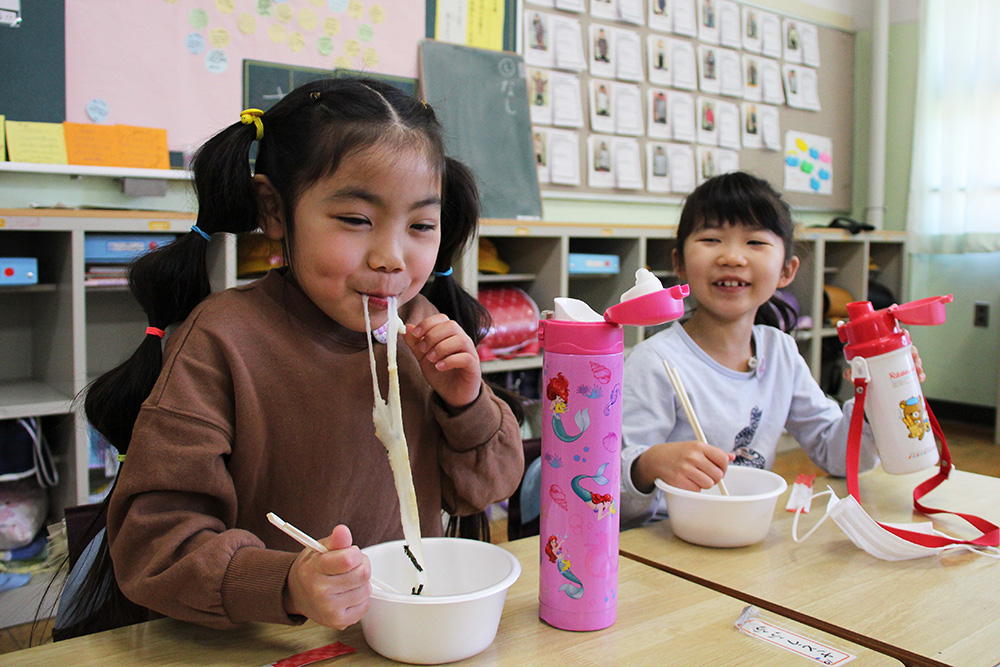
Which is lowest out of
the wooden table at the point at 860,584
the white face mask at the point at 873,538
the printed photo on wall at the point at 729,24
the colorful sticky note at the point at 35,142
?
the wooden table at the point at 860,584

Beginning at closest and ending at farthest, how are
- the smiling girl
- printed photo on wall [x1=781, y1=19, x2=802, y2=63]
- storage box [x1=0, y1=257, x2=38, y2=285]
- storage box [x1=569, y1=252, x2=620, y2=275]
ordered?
the smiling girl < storage box [x1=0, y1=257, x2=38, y2=285] < storage box [x1=569, y1=252, x2=620, y2=275] < printed photo on wall [x1=781, y1=19, x2=802, y2=63]

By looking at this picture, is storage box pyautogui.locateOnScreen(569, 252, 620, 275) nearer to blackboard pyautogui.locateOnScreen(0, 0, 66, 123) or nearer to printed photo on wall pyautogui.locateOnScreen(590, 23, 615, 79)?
printed photo on wall pyautogui.locateOnScreen(590, 23, 615, 79)

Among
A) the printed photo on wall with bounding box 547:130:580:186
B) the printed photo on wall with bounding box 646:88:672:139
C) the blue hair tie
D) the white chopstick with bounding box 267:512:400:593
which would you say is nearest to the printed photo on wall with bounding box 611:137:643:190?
the printed photo on wall with bounding box 646:88:672:139

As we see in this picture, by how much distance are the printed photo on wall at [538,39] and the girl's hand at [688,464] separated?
266 centimetres

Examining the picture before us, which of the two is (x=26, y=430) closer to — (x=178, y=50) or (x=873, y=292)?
(x=178, y=50)

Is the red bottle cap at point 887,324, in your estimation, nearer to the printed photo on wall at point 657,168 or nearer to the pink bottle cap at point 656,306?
the pink bottle cap at point 656,306

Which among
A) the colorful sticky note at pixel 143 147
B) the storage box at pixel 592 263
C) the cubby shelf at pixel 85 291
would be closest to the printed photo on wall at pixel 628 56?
the cubby shelf at pixel 85 291

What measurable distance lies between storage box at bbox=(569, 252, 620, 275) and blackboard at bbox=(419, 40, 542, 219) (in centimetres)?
35

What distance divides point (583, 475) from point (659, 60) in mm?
3496

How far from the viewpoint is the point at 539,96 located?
11.1 ft

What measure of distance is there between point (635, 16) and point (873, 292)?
1.98 m

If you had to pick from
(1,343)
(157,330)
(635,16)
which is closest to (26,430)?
(1,343)

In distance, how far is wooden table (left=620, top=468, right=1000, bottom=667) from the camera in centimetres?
70

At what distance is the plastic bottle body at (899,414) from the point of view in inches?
40.5
